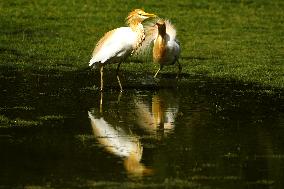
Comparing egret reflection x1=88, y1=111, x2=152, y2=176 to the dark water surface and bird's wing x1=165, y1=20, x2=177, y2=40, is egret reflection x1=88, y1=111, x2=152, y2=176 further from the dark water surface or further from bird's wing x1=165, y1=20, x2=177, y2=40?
bird's wing x1=165, y1=20, x2=177, y2=40

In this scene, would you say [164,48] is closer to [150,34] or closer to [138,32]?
[150,34]

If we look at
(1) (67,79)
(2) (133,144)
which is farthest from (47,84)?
(2) (133,144)

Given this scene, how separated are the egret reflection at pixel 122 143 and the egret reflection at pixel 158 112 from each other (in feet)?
1.70

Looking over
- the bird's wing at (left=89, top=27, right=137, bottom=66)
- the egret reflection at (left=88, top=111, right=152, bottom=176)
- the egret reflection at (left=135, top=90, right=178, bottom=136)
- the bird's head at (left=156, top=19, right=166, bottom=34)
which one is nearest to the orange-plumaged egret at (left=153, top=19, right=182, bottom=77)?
the bird's head at (left=156, top=19, right=166, bottom=34)

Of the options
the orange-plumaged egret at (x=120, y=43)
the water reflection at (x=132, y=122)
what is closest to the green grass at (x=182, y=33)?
the orange-plumaged egret at (x=120, y=43)

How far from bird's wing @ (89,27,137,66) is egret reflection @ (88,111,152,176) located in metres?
3.39

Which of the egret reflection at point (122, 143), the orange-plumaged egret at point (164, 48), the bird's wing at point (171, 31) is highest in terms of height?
the bird's wing at point (171, 31)

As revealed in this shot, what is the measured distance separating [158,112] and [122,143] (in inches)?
103

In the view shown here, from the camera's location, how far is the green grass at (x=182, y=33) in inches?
778

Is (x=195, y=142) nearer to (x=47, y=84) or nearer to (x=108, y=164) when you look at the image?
(x=108, y=164)

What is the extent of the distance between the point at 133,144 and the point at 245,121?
8.22 ft

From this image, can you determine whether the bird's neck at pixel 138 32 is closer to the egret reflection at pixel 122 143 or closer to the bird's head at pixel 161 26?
the bird's head at pixel 161 26

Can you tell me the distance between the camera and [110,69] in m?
19.6

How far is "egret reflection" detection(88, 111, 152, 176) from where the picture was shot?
34.4 feet
